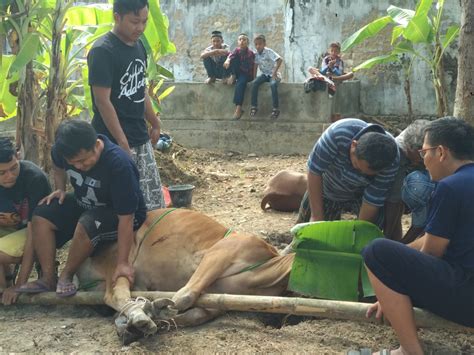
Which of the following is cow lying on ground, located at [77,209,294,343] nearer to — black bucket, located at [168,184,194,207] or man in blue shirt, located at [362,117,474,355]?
man in blue shirt, located at [362,117,474,355]

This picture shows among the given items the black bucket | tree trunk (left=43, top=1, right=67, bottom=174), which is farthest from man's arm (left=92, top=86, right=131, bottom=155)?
the black bucket

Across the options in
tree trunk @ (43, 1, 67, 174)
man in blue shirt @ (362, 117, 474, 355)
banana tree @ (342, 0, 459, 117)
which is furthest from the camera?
banana tree @ (342, 0, 459, 117)

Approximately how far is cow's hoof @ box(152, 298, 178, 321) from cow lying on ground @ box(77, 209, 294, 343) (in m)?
0.10

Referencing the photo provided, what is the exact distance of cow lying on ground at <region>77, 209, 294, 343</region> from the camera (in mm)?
3719

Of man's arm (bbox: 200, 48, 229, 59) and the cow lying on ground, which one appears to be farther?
man's arm (bbox: 200, 48, 229, 59)

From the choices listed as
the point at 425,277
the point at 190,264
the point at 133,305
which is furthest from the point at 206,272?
the point at 425,277

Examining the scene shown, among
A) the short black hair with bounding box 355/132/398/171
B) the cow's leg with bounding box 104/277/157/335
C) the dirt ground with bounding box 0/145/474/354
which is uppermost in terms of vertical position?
the short black hair with bounding box 355/132/398/171

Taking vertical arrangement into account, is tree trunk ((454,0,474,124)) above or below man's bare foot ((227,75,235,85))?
above

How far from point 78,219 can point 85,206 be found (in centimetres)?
12

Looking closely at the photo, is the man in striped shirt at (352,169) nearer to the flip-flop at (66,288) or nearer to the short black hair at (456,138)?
the short black hair at (456,138)

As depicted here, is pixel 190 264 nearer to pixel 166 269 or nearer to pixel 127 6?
pixel 166 269

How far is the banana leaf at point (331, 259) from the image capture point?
12.3ft

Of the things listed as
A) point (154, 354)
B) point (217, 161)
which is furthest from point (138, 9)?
point (217, 161)

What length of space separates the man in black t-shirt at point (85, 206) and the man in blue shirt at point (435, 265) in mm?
1568
